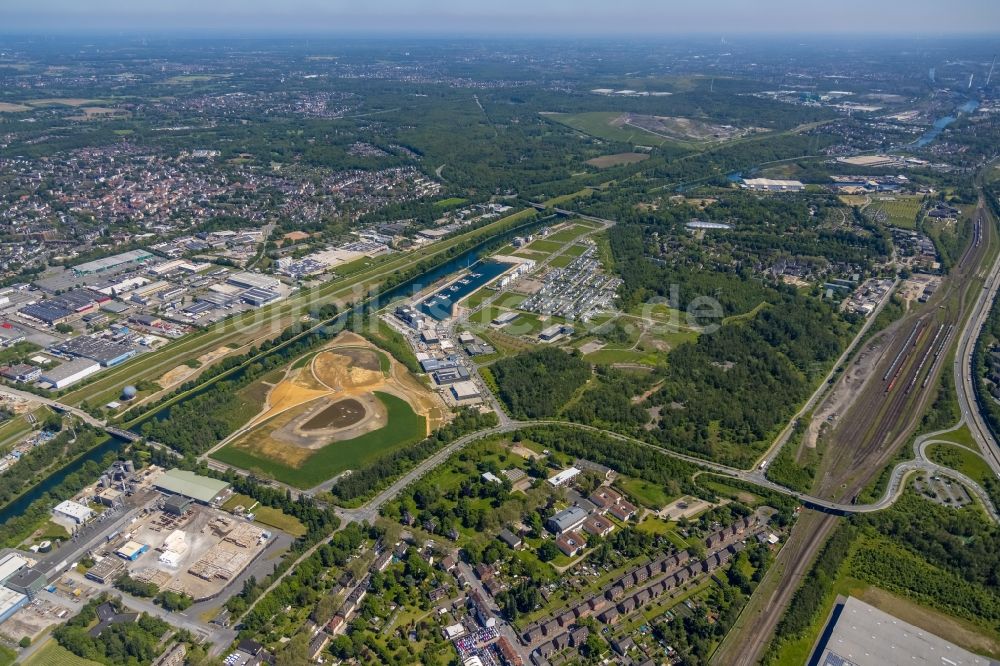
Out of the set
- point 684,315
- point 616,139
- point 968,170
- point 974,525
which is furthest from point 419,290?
point 968,170

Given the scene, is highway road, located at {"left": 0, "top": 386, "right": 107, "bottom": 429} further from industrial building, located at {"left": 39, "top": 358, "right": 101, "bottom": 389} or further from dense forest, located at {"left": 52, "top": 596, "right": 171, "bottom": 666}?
dense forest, located at {"left": 52, "top": 596, "right": 171, "bottom": 666}

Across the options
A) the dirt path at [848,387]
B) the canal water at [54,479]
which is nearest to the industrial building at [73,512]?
the canal water at [54,479]

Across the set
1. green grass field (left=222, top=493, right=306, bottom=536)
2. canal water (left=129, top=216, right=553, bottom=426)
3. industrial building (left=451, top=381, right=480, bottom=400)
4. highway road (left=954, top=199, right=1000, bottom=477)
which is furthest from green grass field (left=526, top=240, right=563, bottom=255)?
green grass field (left=222, top=493, right=306, bottom=536)

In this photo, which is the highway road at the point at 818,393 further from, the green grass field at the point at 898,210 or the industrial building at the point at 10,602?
the industrial building at the point at 10,602

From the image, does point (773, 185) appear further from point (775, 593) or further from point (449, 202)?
point (775, 593)

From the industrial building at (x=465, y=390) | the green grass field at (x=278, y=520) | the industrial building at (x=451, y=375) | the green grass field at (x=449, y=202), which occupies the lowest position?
the green grass field at (x=278, y=520)

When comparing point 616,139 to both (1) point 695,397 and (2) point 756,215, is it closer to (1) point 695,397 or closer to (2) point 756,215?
(2) point 756,215
